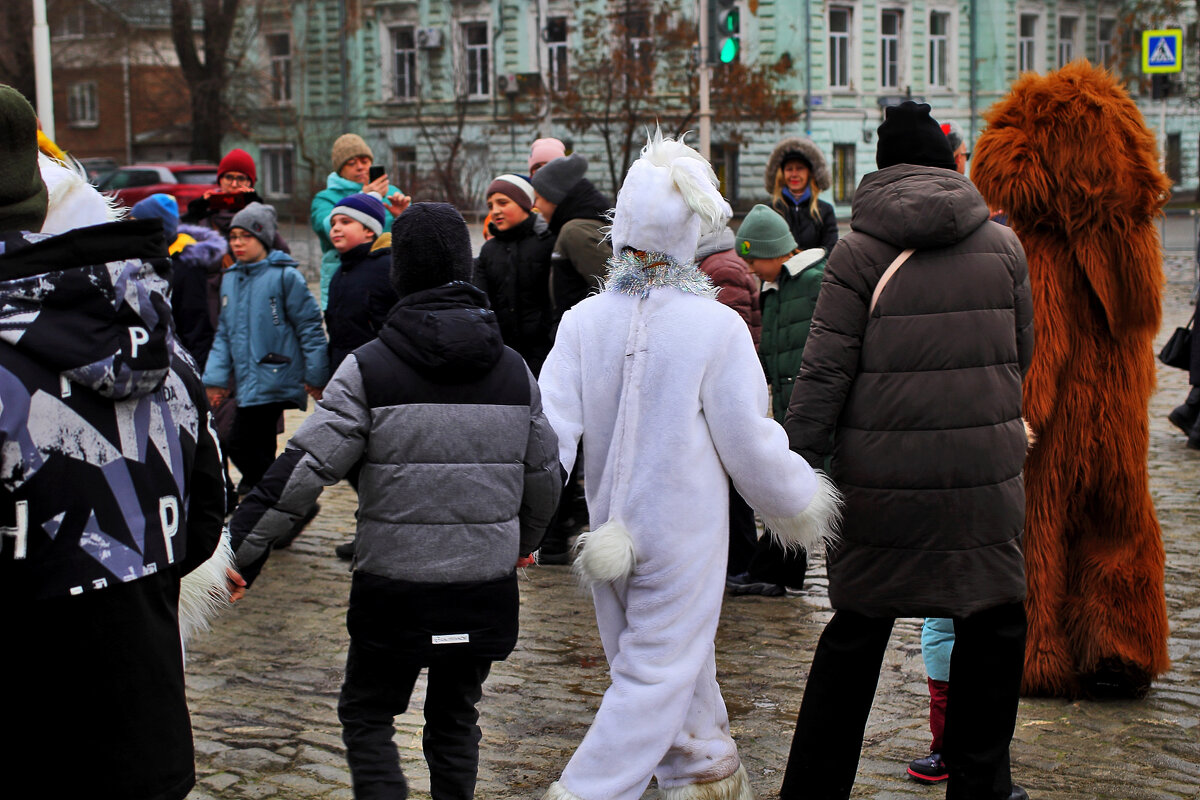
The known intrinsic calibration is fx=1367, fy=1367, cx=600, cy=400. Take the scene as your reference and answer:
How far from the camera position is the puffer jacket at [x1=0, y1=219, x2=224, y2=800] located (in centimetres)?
232

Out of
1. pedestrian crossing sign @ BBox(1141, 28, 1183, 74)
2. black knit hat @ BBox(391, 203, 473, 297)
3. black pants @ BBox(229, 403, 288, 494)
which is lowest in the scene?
black pants @ BBox(229, 403, 288, 494)

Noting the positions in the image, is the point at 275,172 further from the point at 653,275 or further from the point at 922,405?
the point at 922,405

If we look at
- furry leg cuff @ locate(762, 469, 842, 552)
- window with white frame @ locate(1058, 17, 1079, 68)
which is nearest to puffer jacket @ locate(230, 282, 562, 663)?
furry leg cuff @ locate(762, 469, 842, 552)

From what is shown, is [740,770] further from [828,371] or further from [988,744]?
[828,371]

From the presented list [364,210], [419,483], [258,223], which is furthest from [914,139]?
[258,223]

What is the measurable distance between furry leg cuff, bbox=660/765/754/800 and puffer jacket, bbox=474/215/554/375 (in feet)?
11.8

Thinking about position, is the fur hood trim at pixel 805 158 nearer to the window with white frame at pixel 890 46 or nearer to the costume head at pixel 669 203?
the costume head at pixel 669 203

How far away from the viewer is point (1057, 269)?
4574 mm

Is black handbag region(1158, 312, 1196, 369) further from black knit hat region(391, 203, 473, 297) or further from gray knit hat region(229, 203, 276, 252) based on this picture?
black knit hat region(391, 203, 473, 297)

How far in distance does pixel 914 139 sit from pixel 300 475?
1.94 m

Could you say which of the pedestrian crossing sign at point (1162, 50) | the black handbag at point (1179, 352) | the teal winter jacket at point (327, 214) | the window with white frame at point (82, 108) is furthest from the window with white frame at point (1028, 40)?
the teal winter jacket at point (327, 214)

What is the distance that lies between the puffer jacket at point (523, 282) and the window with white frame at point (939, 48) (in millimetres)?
39177

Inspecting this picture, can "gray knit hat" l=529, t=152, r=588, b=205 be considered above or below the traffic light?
below

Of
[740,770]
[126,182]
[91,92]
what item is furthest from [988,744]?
[91,92]
